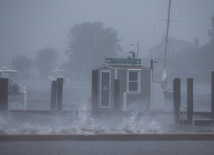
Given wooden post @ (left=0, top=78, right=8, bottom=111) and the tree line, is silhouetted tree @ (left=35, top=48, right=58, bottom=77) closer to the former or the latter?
the tree line

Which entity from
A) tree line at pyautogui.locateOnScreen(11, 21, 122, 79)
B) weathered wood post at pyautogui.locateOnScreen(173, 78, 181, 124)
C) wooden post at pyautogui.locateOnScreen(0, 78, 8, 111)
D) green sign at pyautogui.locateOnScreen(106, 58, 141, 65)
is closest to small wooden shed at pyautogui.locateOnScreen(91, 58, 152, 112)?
green sign at pyautogui.locateOnScreen(106, 58, 141, 65)

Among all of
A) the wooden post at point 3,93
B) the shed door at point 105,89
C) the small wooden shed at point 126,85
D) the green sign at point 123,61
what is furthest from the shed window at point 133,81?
the wooden post at point 3,93

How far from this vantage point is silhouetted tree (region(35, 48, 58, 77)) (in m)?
100

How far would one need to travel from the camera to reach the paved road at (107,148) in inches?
334

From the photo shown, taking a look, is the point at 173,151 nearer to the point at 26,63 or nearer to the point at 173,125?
the point at 173,125

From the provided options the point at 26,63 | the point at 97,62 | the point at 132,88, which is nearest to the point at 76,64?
the point at 97,62

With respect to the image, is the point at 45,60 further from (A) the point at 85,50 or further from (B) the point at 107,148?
(B) the point at 107,148

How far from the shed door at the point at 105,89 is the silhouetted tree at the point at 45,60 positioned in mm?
82656

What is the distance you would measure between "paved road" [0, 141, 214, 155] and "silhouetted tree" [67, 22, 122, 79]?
2943 inches

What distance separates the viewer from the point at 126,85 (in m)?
19.0

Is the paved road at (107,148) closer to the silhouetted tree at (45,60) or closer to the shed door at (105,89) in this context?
the shed door at (105,89)

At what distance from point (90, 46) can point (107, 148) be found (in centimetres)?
8109

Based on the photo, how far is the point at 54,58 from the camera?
104000 millimetres

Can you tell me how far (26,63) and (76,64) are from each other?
13137 mm
